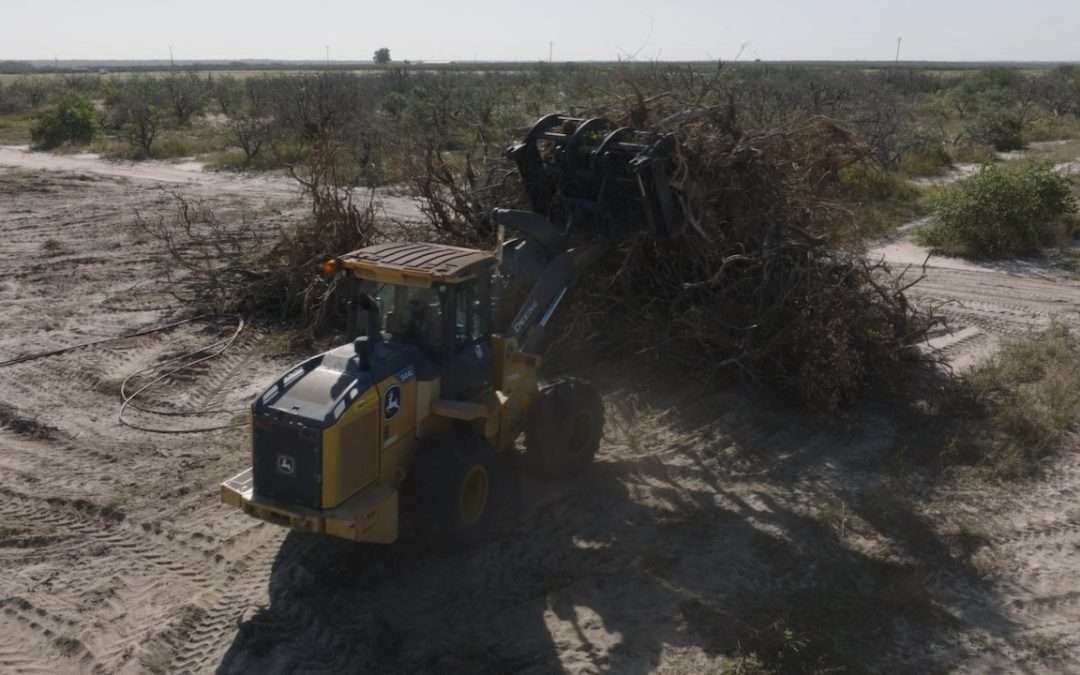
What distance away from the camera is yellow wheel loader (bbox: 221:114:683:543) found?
5789 millimetres

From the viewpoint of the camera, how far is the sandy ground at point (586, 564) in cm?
577

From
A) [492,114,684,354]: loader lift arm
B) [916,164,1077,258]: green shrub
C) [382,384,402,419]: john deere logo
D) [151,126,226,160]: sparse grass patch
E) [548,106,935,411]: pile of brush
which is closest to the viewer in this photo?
[382,384,402,419]: john deere logo

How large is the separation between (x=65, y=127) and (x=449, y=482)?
2831 centimetres

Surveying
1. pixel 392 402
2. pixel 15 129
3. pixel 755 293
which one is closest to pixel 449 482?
pixel 392 402

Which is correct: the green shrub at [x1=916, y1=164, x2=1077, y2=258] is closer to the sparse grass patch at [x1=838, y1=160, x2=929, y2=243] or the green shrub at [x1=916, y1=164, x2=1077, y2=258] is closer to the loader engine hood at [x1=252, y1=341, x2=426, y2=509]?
the sparse grass patch at [x1=838, y1=160, x2=929, y2=243]

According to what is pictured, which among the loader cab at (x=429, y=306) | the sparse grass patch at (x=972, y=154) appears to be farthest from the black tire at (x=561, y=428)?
the sparse grass patch at (x=972, y=154)

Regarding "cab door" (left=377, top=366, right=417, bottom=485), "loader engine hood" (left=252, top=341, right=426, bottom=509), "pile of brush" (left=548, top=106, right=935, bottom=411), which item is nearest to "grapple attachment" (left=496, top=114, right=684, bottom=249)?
"pile of brush" (left=548, top=106, right=935, bottom=411)

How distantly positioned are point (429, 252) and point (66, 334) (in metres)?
6.89

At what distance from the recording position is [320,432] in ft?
18.3

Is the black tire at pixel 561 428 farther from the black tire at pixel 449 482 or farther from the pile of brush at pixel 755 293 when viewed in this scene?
the pile of brush at pixel 755 293

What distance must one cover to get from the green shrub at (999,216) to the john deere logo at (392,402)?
11.7 metres

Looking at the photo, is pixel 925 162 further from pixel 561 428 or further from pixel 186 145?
pixel 186 145

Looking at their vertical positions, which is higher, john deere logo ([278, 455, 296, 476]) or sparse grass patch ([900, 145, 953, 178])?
sparse grass patch ([900, 145, 953, 178])

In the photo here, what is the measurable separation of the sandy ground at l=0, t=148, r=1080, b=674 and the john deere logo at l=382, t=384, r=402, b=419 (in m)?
1.06
